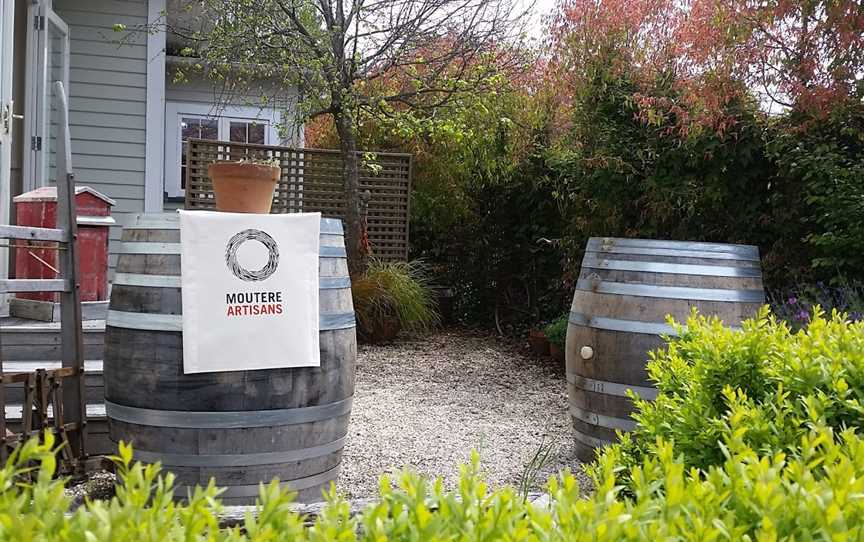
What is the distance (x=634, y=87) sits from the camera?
620cm

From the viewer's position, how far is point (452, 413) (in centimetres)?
501

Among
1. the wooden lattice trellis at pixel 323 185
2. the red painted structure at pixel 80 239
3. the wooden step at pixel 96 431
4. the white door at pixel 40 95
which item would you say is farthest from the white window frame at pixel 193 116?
the wooden step at pixel 96 431

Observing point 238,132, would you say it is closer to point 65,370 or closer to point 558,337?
point 558,337

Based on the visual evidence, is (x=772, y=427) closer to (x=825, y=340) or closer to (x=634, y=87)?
(x=825, y=340)

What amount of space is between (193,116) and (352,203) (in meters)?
2.38

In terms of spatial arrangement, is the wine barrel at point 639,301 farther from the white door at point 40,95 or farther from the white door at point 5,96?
the white door at point 40,95

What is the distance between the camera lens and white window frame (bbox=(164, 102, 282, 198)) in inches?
341

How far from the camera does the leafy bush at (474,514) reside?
0.84 metres

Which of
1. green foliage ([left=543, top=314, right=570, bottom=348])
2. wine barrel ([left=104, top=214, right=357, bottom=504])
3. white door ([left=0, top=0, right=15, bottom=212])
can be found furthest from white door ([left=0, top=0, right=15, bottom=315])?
green foliage ([left=543, top=314, right=570, bottom=348])

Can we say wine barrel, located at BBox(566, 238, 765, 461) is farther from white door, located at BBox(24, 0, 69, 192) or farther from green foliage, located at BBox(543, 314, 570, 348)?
white door, located at BBox(24, 0, 69, 192)

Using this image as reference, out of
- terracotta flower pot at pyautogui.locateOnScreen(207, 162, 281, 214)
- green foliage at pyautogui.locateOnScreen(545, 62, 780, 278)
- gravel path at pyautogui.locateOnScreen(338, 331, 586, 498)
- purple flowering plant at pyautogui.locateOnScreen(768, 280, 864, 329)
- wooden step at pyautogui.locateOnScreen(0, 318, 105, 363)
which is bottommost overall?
gravel path at pyautogui.locateOnScreen(338, 331, 586, 498)

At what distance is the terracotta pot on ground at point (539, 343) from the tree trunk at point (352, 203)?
5.81ft

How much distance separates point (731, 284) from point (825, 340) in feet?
4.90

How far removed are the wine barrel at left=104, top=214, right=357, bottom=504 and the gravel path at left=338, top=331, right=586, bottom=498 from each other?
707mm
